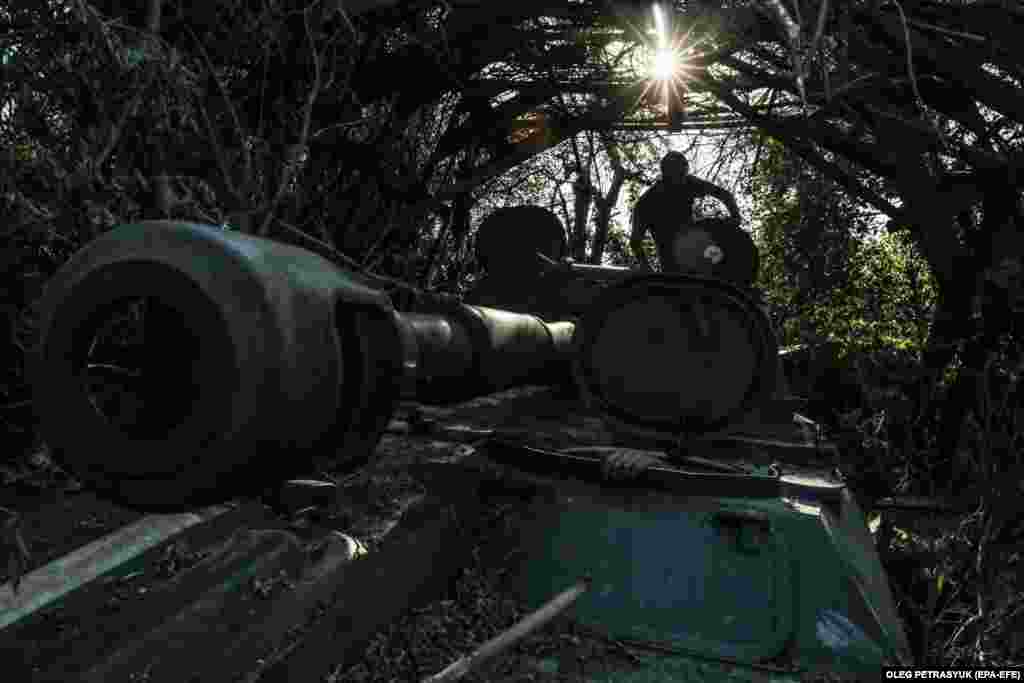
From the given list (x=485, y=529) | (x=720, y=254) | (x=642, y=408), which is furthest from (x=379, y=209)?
(x=485, y=529)

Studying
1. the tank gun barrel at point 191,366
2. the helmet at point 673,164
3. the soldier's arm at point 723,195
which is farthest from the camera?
the helmet at point 673,164

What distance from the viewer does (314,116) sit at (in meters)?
7.97

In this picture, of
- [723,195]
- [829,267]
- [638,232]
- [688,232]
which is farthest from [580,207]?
→ [688,232]

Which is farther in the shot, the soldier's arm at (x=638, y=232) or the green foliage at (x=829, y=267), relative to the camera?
the green foliage at (x=829, y=267)

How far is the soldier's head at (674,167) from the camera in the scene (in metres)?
6.18

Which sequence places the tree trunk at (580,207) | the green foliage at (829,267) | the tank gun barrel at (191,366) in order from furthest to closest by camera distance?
the tree trunk at (580,207) < the green foliage at (829,267) < the tank gun barrel at (191,366)

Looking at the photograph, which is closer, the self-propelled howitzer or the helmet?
the self-propelled howitzer

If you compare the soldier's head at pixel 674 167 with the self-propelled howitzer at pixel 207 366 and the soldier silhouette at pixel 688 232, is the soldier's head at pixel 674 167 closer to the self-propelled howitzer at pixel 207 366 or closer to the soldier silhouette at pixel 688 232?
the soldier silhouette at pixel 688 232

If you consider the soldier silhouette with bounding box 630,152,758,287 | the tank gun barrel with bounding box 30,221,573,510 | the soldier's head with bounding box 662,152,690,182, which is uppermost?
the soldier's head with bounding box 662,152,690,182

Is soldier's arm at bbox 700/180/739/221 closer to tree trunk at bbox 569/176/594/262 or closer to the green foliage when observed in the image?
the green foliage

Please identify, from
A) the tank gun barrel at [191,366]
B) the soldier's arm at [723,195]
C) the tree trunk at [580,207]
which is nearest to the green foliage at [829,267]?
the tree trunk at [580,207]

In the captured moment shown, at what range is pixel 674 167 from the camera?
6207 millimetres

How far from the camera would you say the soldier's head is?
6.18 m

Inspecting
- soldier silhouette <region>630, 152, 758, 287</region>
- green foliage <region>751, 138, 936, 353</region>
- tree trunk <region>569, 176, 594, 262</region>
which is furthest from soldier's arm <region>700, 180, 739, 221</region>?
tree trunk <region>569, 176, 594, 262</region>
